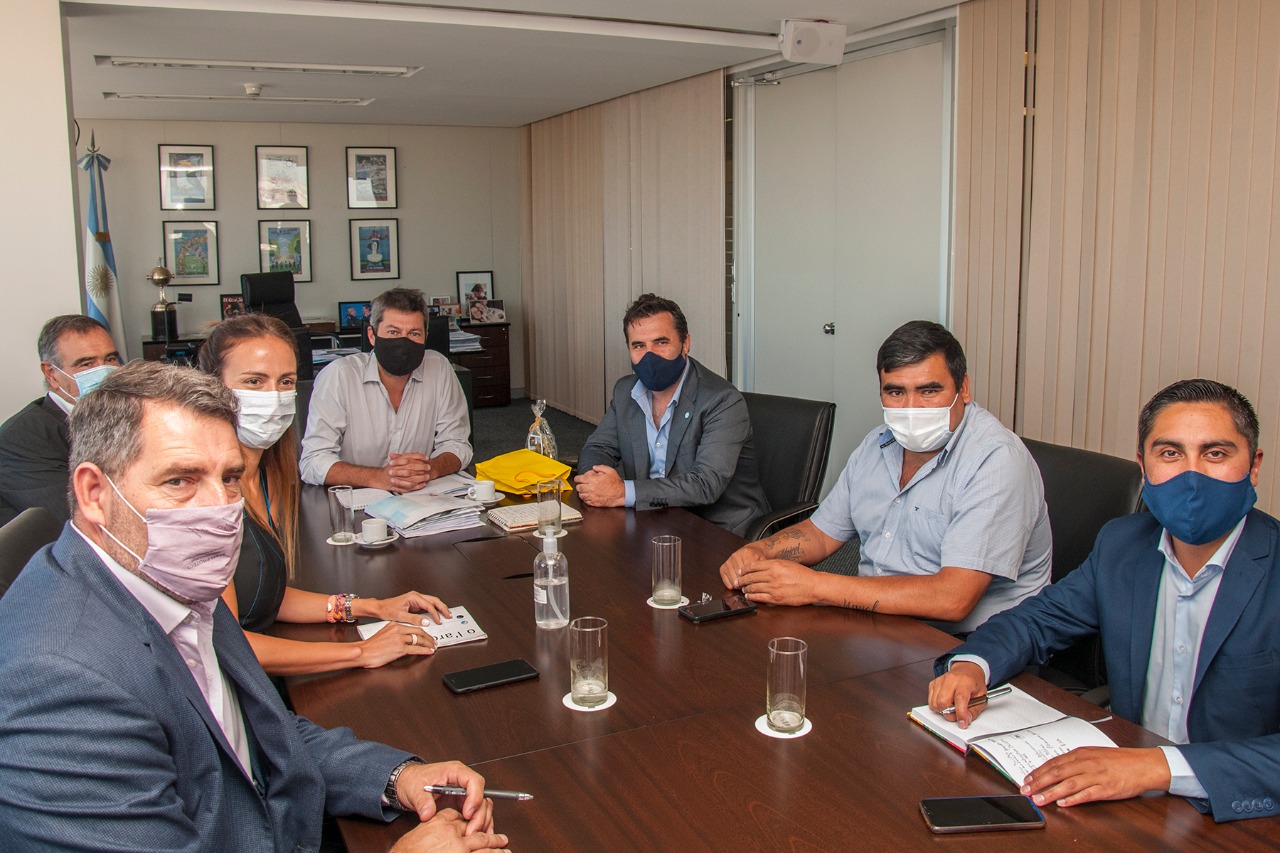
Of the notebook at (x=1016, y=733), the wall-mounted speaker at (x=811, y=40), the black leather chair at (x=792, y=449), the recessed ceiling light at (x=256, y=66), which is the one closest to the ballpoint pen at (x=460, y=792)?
the notebook at (x=1016, y=733)

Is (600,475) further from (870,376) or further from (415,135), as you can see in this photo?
(415,135)

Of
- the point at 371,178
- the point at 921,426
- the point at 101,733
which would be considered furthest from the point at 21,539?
the point at 371,178

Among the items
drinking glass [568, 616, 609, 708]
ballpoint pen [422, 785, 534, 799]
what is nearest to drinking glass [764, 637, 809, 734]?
drinking glass [568, 616, 609, 708]

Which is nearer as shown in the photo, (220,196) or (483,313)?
(220,196)

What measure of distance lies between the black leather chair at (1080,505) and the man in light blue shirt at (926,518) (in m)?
0.09

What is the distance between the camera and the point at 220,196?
891 centimetres

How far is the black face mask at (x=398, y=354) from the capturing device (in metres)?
3.84

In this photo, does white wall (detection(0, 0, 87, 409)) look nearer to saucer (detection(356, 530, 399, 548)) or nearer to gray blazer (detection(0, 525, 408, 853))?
saucer (detection(356, 530, 399, 548))

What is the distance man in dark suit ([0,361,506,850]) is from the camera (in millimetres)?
1125

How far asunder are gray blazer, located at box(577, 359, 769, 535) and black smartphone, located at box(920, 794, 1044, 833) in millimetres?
1878

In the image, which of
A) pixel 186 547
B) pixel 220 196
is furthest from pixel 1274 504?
pixel 220 196

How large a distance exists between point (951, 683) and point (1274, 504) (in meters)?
2.67

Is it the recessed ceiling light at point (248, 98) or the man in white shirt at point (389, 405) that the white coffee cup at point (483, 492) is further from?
the recessed ceiling light at point (248, 98)

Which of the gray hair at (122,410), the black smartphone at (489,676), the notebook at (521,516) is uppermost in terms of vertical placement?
the gray hair at (122,410)
